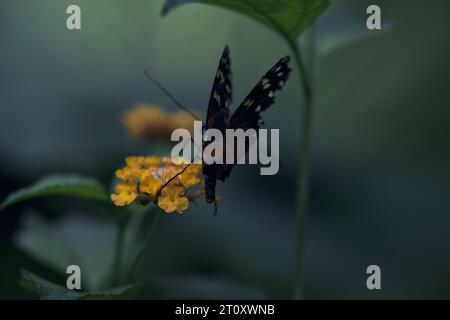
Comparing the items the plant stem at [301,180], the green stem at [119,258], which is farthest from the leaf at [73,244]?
the plant stem at [301,180]

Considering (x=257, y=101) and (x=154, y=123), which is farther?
(x=154, y=123)

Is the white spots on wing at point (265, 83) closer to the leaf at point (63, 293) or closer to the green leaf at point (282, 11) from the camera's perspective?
the green leaf at point (282, 11)

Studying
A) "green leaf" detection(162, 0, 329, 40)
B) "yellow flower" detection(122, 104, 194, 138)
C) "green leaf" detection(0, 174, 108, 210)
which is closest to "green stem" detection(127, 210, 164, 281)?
"green leaf" detection(0, 174, 108, 210)

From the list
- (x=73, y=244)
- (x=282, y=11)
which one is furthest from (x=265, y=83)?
(x=73, y=244)

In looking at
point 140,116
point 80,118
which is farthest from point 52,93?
point 140,116

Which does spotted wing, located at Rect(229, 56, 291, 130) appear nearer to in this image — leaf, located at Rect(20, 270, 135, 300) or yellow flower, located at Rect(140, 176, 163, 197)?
yellow flower, located at Rect(140, 176, 163, 197)

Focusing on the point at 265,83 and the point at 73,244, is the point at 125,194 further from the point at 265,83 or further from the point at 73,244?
the point at 73,244

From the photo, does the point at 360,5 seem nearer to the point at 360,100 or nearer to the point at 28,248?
the point at 360,100
